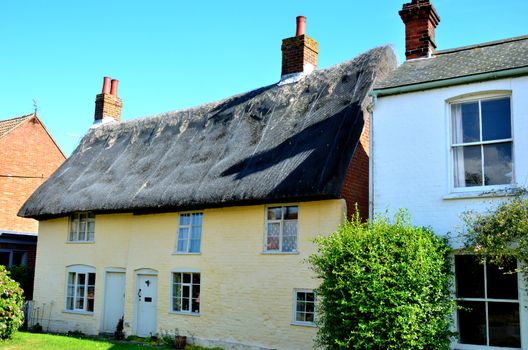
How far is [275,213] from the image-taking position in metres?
15.6

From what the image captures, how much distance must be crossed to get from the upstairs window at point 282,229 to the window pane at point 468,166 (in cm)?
486

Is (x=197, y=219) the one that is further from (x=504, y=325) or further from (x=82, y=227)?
(x=504, y=325)

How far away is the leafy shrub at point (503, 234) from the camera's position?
9.80 m

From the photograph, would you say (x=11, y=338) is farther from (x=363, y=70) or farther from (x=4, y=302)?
→ (x=363, y=70)

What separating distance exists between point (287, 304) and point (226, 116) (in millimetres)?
7427

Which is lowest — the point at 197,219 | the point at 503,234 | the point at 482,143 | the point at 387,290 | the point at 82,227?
the point at 387,290

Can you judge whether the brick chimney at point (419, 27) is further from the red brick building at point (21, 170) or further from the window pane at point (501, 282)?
the red brick building at point (21, 170)

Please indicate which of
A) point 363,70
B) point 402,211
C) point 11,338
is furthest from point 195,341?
point 363,70

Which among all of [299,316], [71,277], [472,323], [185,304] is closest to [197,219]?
[185,304]

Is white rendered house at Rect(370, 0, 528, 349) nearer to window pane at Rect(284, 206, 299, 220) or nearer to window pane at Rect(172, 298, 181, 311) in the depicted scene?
window pane at Rect(284, 206, 299, 220)

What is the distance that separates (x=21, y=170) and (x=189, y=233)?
14.5 m

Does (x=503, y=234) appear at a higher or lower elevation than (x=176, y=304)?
higher

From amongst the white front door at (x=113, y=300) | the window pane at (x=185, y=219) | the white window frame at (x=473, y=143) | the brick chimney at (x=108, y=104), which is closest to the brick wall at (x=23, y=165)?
the brick chimney at (x=108, y=104)

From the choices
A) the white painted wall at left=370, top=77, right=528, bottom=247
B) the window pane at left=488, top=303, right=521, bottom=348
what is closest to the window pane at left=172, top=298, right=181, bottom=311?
the white painted wall at left=370, top=77, right=528, bottom=247
